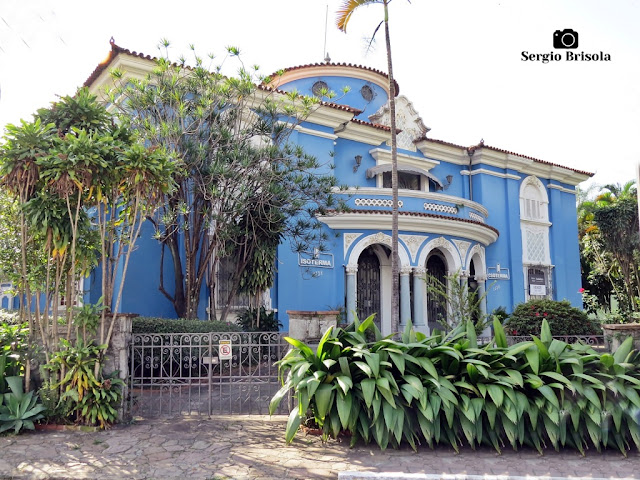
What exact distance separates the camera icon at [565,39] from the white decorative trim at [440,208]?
19.8 feet

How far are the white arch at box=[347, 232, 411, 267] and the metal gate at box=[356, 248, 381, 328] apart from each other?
1209 millimetres

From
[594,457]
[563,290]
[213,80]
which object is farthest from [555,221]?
[594,457]

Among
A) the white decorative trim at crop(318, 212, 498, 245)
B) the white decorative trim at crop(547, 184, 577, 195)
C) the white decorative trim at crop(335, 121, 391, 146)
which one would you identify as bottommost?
the white decorative trim at crop(318, 212, 498, 245)

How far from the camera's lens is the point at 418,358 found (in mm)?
5953

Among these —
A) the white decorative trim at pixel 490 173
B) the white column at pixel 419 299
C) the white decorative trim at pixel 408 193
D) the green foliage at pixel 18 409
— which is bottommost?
the green foliage at pixel 18 409

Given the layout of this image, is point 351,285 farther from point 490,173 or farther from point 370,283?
point 490,173

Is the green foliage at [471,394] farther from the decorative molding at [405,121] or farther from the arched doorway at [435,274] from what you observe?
the decorative molding at [405,121]

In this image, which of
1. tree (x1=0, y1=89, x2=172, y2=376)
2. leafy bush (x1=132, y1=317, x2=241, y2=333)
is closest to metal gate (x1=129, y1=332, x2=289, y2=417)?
tree (x1=0, y1=89, x2=172, y2=376)

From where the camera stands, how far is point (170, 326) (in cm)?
1021

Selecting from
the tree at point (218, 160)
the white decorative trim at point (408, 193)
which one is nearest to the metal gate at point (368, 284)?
the white decorative trim at point (408, 193)

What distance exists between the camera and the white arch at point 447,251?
1496 centimetres

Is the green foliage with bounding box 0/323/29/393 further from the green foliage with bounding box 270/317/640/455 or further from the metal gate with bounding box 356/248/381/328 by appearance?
the metal gate with bounding box 356/248/381/328

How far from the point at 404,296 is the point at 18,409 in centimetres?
996

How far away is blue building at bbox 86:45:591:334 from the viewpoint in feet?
46.8
